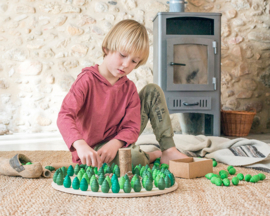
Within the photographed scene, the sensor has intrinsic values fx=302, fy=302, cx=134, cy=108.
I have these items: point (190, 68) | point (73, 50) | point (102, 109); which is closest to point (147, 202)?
point (102, 109)

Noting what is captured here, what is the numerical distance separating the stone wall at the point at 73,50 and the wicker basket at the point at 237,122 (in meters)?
0.35

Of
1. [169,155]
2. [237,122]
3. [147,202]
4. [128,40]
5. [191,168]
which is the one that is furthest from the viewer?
[237,122]

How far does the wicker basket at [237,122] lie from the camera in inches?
110

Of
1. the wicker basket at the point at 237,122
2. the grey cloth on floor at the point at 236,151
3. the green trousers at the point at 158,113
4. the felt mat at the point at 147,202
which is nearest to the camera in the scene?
the felt mat at the point at 147,202

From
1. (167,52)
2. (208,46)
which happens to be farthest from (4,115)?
(208,46)

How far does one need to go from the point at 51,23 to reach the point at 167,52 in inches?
50.3

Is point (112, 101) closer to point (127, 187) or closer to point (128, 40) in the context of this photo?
point (128, 40)

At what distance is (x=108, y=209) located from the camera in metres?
0.78

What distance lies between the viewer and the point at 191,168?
3.74 ft

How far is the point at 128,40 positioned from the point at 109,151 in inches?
18.3

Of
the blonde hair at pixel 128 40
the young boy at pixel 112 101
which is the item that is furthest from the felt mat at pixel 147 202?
the blonde hair at pixel 128 40

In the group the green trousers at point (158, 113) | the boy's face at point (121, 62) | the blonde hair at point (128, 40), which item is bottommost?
the green trousers at point (158, 113)

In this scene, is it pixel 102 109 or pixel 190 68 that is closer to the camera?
pixel 102 109

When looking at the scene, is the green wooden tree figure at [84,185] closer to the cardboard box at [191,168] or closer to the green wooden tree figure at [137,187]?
the green wooden tree figure at [137,187]
